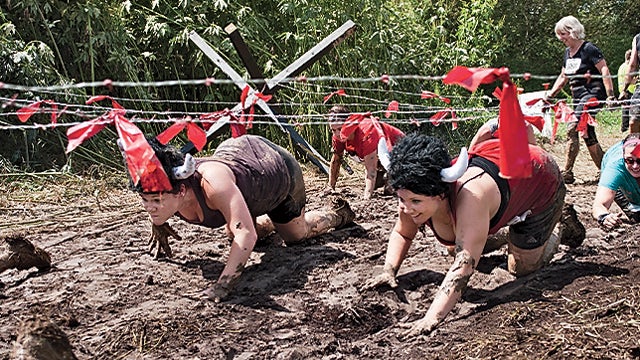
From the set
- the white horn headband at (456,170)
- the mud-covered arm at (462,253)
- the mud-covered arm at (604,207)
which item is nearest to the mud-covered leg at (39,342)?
the mud-covered arm at (462,253)

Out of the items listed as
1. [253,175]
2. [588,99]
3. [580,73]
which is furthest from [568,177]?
[253,175]

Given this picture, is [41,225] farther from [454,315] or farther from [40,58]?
[454,315]

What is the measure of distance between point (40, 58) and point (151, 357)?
16.8ft

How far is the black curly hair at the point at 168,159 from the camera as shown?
12.2 feet

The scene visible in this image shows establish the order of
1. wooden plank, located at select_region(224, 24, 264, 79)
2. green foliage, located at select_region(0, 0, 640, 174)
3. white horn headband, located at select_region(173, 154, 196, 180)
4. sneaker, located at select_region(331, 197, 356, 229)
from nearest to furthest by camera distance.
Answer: white horn headband, located at select_region(173, 154, 196, 180) < sneaker, located at select_region(331, 197, 356, 229) < wooden plank, located at select_region(224, 24, 264, 79) < green foliage, located at select_region(0, 0, 640, 174)

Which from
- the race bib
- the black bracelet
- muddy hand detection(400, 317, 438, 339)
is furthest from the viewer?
the race bib

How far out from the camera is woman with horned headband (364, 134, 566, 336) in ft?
10.9

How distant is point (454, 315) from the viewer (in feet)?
11.7

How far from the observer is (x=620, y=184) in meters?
4.83

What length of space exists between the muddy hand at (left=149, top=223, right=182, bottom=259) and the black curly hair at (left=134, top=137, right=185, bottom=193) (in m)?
0.83

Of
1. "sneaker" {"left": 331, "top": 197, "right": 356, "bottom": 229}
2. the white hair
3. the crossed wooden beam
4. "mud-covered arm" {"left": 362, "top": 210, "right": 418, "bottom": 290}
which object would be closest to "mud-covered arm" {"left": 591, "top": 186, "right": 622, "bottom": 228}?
"mud-covered arm" {"left": 362, "top": 210, "right": 418, "bottom": 290}

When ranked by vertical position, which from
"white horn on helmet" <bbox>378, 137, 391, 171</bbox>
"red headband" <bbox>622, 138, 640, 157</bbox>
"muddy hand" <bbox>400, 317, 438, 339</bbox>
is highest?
"white horn on helmet" <bbox>378, 137, 391, 171</bbox>

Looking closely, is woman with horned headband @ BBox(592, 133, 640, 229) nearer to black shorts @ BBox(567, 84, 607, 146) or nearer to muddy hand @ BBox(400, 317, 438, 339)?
muddy hand @ BBox(400, 317, 438, 339)

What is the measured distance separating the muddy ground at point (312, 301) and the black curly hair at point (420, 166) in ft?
2.28
